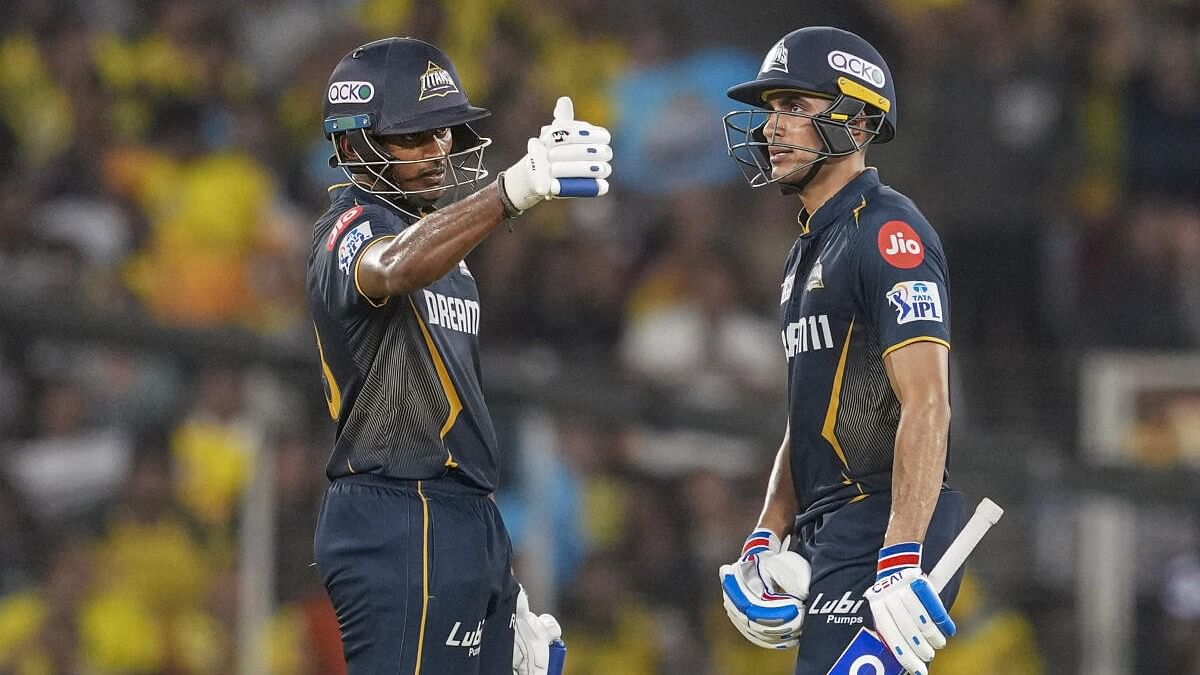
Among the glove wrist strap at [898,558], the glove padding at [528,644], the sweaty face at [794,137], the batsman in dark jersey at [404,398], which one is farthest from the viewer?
the glove padding at [528,644]

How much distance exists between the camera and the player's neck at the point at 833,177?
5.65 meters

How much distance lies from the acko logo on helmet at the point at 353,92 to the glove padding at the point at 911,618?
2059 mm

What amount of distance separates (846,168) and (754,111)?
12.9 inches

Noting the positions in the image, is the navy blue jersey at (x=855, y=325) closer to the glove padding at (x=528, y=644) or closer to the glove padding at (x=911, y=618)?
the glove padding at (x=911, y=618)

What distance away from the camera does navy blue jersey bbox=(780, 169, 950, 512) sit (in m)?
5.25

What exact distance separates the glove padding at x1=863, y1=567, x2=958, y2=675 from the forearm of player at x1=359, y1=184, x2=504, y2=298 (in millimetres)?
1442

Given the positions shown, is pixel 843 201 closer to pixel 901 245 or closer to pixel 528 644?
pixel 901 245

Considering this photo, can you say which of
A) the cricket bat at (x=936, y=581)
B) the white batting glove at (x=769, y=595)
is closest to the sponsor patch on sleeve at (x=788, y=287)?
the white batting glove at (x=769, y=595)

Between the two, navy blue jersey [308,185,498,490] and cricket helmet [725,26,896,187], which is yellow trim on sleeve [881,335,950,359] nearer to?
cricket helmet [725,26,896,187]

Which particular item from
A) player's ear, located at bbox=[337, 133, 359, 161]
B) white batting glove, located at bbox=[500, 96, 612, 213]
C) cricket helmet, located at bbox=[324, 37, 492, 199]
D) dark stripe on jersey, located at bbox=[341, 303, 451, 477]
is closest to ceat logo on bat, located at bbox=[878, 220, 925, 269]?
white batting glove, located at bbox=[500, 96, 612, 213]

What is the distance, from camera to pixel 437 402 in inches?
212

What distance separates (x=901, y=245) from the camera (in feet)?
17.5

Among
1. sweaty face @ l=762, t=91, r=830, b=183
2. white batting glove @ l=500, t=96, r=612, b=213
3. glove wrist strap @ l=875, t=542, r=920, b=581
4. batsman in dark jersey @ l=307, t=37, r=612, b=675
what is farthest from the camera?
sweaty face @ l=762, t=91, r=830, b=183

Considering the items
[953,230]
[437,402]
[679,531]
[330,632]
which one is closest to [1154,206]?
[953,230]
